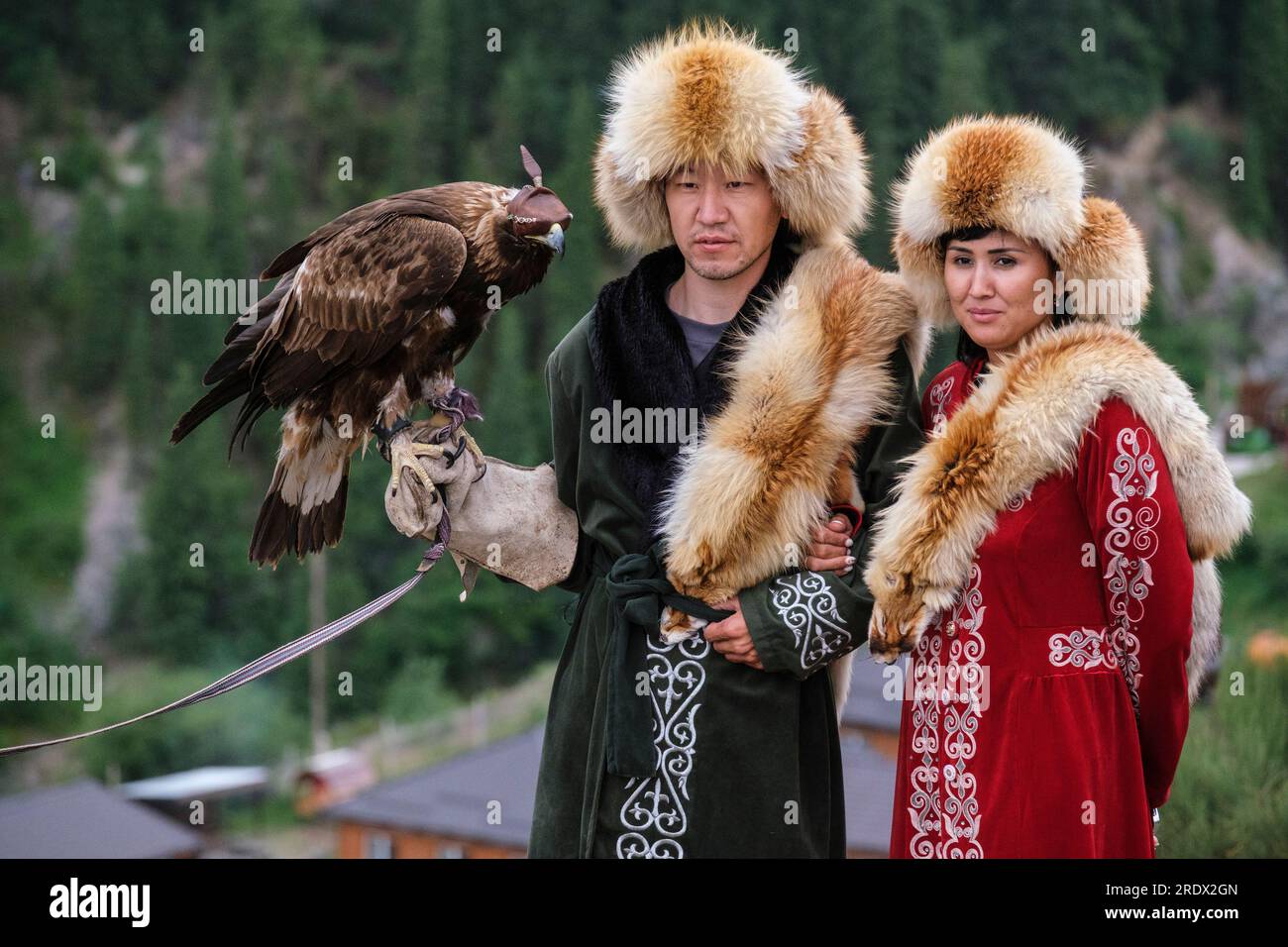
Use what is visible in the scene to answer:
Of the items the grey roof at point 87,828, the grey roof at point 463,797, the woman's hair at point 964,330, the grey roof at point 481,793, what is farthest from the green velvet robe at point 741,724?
the grey roof at point 87,828

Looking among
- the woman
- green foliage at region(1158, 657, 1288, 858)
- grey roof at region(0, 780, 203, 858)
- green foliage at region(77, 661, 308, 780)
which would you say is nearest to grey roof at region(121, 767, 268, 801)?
green foliage at region(77, 661, 308, 780)

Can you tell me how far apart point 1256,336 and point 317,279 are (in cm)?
1508

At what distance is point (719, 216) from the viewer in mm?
2092

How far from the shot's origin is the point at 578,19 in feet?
49.2

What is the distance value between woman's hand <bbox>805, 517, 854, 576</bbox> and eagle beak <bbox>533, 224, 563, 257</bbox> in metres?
0.71

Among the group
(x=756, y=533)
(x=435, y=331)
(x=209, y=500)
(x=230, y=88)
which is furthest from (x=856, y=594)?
(x=230, y=88)

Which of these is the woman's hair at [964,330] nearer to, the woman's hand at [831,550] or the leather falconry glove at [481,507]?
the woman's hand at [831,550]

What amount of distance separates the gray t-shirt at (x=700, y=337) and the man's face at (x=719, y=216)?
0.31ft

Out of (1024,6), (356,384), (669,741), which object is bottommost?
(669,741)

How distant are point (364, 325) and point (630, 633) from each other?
2.31ft

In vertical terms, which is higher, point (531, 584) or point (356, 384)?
point (356, 384)

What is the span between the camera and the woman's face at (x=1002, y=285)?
201 cm

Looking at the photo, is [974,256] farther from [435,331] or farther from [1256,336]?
[1256,336]

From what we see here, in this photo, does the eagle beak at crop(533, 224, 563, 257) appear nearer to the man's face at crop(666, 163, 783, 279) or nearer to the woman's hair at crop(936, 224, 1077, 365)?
the man's face at crop(666, 163, 783, 279)
